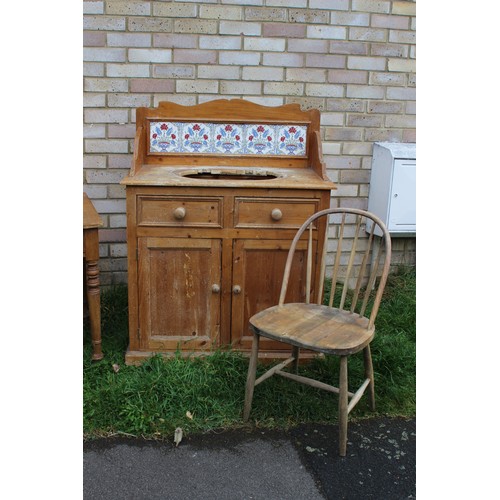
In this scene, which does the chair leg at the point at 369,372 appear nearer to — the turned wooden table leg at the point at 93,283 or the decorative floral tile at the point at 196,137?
the turned wooden table leg at the point at 93,283

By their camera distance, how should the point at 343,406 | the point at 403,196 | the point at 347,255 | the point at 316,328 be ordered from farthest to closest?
the point at 347,255 → the point at 403,196 → the point at 316,328 → the point at 343,406

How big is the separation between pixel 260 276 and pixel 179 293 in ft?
1.48

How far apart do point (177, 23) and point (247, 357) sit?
2.16m

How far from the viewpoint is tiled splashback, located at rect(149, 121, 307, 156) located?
345 centimetres

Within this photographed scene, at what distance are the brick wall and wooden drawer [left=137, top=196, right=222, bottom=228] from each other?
0.99 metres

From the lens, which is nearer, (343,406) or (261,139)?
(343,406)

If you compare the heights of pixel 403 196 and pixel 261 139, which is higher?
pixel 261 139

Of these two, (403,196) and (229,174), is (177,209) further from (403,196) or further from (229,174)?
(403,196)

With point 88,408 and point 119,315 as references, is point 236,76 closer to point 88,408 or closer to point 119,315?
point 119,315

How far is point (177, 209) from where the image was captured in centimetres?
284

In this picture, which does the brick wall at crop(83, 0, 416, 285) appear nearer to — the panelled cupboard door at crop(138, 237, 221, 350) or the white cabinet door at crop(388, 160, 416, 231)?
the white cabinet door at crop(388, 160, 416, 231)

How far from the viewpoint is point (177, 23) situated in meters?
3.53

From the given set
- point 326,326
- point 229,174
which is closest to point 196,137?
point 229,174

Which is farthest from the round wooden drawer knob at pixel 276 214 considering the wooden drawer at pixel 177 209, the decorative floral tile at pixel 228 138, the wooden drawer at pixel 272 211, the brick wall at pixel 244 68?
the brick wall at pixel 244 68
